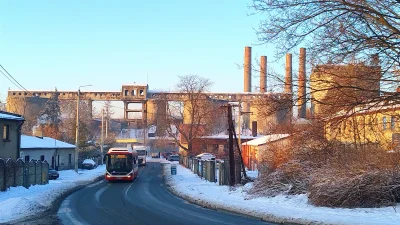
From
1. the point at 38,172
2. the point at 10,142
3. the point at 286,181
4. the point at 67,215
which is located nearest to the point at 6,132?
the point at 10,142

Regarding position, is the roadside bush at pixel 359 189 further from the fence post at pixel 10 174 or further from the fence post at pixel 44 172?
the fence post at pixel 44 172

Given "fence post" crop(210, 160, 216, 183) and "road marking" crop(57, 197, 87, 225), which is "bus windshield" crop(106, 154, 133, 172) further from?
"road marking" crop(57, 197, 87, 225)

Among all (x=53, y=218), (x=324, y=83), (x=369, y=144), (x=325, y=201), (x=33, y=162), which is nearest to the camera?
(x=324, y=83)

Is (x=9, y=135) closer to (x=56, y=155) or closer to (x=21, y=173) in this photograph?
(x=21, y=173)

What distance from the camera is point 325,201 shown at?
60.8 ft

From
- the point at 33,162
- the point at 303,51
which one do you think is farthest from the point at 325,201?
the point at 33,162

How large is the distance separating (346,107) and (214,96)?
112 metres

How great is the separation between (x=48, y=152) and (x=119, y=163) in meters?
16.7

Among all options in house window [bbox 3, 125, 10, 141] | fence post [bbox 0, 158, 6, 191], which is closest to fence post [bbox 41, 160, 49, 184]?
house window [bbox 3, 125, 10, 141]

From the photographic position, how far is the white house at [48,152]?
1921 inches

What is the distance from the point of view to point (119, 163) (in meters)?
40.7

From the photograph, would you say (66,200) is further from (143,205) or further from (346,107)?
(346,107)

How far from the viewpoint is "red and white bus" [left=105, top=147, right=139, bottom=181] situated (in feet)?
133

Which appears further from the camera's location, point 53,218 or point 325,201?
point 325,201
